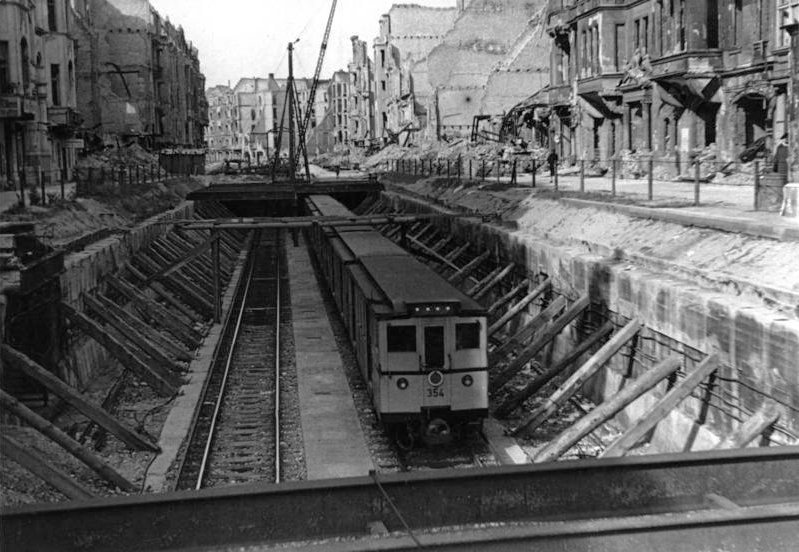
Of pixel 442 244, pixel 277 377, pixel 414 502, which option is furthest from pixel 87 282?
pixel 414 502

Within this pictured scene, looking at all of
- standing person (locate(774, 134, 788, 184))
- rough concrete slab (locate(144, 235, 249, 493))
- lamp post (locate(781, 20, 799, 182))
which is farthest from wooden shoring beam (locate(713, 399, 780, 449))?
standing person (locate(774, 134, 788, 184))

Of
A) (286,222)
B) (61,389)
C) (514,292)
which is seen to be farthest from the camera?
(286,222)

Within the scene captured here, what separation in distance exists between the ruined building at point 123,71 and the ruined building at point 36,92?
14.8 meters

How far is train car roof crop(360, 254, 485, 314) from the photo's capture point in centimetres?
1619

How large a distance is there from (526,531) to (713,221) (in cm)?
1390

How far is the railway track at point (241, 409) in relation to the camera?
51.2 feet

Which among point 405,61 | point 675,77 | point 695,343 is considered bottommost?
point 695,343

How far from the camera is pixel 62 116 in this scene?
58.7 m

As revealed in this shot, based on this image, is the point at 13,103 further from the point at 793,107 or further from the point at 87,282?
the point at 793,107

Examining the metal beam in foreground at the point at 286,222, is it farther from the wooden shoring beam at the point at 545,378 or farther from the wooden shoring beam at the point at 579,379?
the wooden shoring beam at the point at 579,379

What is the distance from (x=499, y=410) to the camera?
1856 centimetres

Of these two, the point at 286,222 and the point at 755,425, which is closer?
the point at 755,425

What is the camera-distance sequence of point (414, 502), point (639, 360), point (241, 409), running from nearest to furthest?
point (414, 502) < point (639, 360) < point (241, 409)

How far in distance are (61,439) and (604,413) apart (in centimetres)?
774
